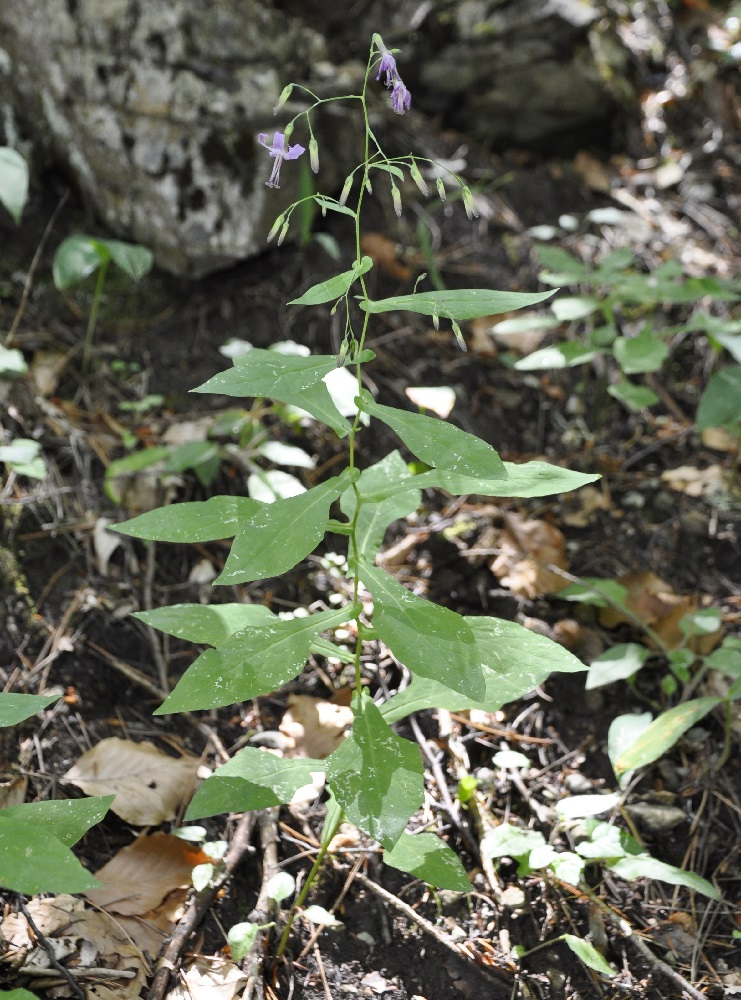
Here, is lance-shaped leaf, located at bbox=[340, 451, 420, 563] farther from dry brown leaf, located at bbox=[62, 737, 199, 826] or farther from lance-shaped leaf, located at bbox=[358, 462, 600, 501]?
dry brown leaf, located at bbox=[62, 737, 199, 826]

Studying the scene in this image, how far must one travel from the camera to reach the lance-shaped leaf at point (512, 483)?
1.62 m

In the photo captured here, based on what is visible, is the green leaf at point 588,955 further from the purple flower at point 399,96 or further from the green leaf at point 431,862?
the purple flower at point 399,96

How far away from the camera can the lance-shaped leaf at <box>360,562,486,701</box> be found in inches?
59.0

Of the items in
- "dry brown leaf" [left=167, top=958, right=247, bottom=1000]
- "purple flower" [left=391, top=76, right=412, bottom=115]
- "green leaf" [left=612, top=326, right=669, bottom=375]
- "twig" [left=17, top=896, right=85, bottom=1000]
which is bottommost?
"dry brown leaf" [left=167, top=958, right=247, bottom=1000]

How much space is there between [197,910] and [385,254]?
283cm

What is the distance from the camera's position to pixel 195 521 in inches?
66.7

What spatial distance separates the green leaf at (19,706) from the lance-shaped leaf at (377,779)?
0.55 m

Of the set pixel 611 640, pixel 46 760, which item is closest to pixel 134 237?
pixel 46 760

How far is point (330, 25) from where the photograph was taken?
13.0 feet

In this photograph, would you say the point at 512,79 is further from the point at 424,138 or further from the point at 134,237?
the point at 134,237

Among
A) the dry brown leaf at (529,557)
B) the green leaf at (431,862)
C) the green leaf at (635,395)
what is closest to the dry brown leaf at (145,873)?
the green leaf at (431,862)

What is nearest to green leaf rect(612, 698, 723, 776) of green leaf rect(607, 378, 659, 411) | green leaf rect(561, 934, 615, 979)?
green leaf rect(561, 934, 615, 979)

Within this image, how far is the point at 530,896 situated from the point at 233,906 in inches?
29.1

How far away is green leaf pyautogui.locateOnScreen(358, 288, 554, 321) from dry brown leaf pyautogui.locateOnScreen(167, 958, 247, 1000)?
145cm
